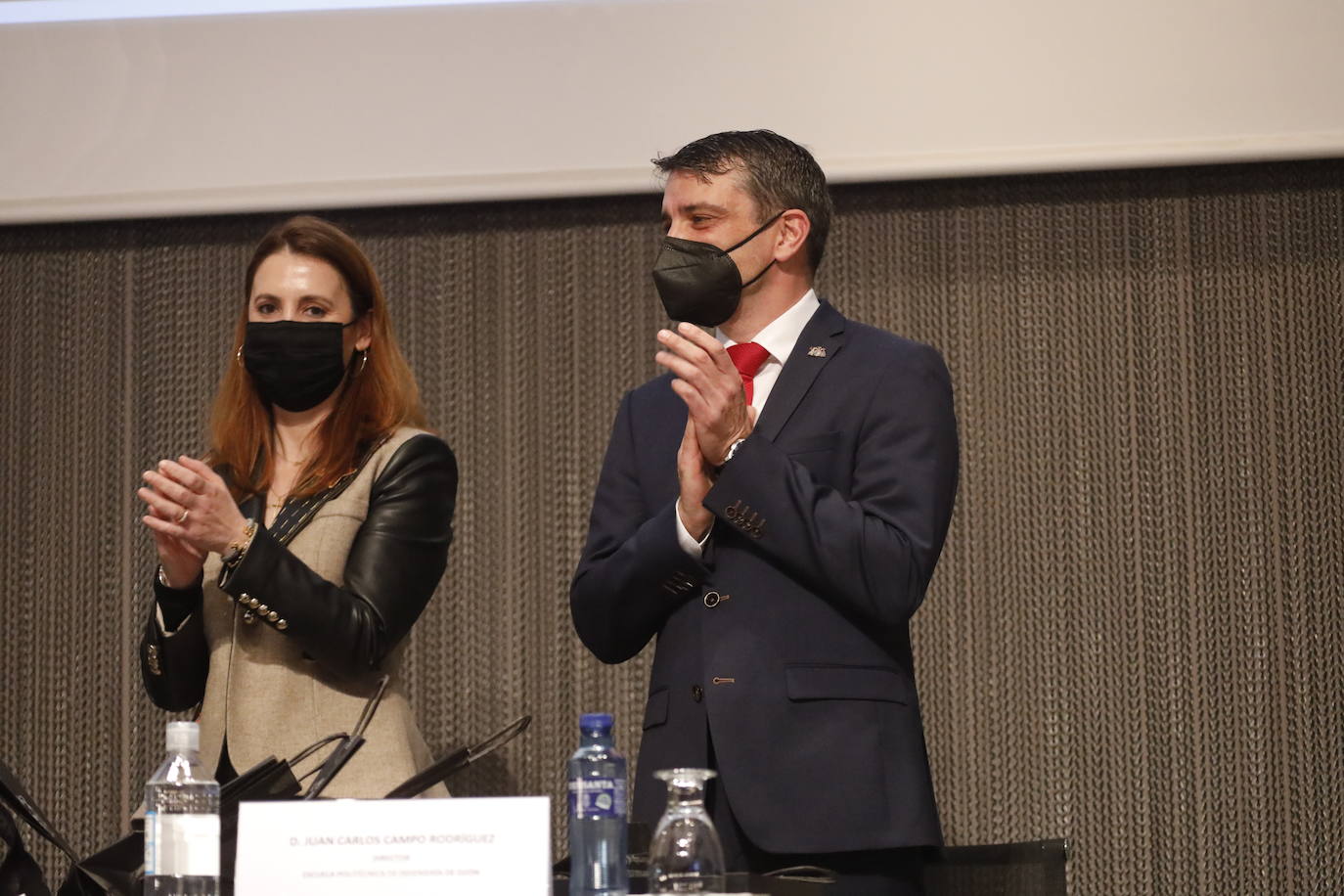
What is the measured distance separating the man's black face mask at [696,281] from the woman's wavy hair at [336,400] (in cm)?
→ 52

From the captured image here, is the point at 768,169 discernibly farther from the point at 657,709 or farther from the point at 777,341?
the point at 657,709

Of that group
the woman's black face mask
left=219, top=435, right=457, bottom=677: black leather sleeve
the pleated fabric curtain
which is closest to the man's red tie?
left=219, top=435, right=457, bottom=677: black leather sleeve

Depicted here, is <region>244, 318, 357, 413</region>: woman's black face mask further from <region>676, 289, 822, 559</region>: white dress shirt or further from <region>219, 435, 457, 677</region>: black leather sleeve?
<region>676, 289, 822, 559</region>: white dress shirt

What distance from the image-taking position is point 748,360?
2141 millimetres

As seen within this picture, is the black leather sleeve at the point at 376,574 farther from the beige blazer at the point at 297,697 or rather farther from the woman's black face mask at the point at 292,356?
the woman's black face mask at the point at 292,356

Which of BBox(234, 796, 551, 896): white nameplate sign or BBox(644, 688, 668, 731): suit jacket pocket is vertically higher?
BBox(644, 688, 668, 731): suit jacket pocket

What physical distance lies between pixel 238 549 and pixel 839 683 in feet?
2.54

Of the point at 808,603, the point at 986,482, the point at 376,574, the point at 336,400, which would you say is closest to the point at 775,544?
the point at 808,603

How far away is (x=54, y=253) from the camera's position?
Answer: 3.49 metres

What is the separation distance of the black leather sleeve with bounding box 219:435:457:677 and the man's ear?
0.58 m

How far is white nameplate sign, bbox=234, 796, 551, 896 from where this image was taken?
140cm

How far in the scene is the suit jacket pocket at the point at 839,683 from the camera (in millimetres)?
1929

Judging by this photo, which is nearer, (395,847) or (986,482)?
(395,847)

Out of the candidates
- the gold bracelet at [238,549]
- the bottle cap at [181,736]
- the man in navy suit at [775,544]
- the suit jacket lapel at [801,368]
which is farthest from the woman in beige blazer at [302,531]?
the suit jacket lapel at [801,368]
